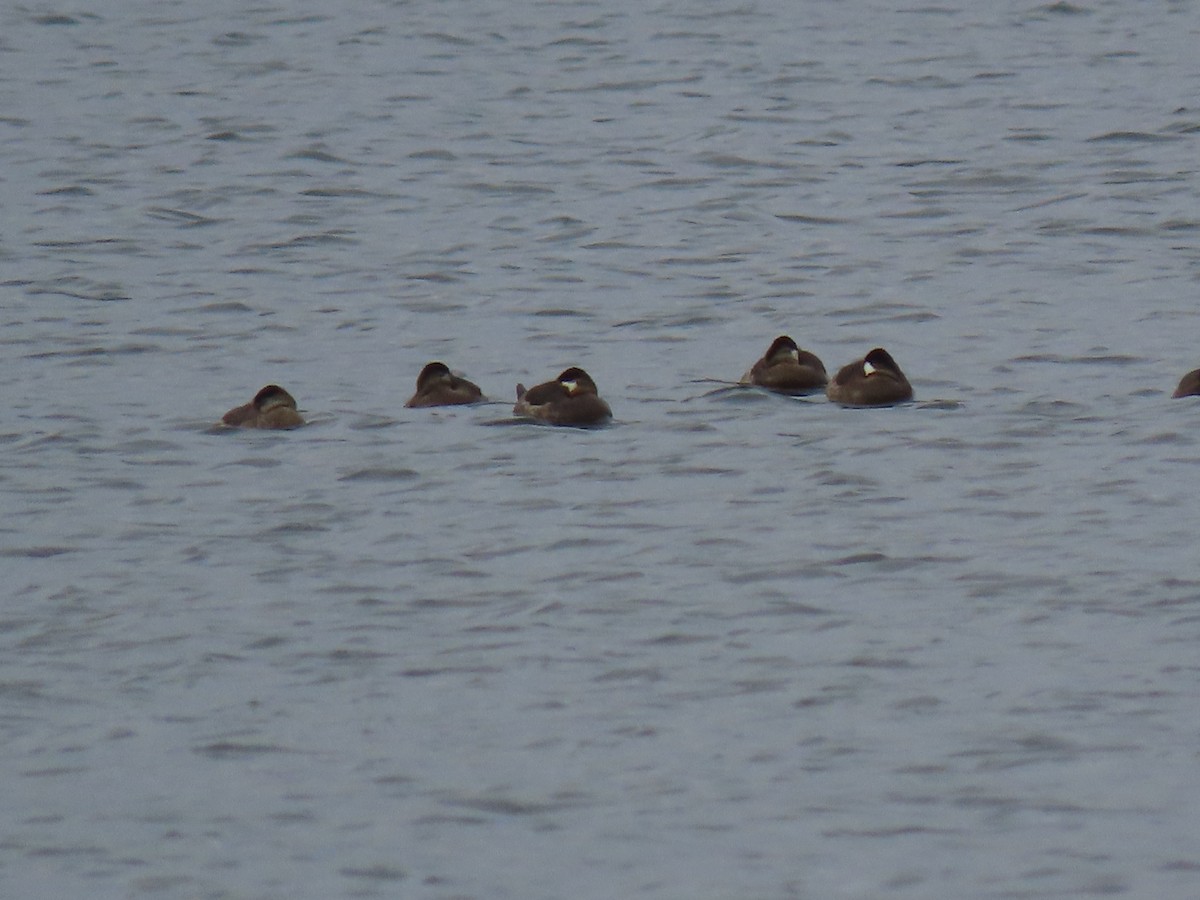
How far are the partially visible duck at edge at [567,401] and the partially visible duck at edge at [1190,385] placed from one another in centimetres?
380

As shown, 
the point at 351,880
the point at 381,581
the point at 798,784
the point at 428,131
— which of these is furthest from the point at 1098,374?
the point at 428,131

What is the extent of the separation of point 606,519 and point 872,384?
3.07m

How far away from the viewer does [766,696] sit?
10641mm

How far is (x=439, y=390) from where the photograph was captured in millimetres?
16422

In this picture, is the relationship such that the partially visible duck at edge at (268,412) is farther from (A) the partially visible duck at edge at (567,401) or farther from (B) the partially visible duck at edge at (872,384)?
(B) the partially visible duck at edge at (872,384)

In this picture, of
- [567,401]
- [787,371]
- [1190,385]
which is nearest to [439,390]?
[567,401]

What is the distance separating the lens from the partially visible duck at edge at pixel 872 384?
52.7 feet

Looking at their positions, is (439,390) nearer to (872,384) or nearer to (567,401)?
(567,401)

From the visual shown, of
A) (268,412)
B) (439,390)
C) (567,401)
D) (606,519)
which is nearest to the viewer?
(606,519)

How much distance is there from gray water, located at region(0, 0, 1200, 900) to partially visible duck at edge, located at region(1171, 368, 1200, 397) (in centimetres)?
7

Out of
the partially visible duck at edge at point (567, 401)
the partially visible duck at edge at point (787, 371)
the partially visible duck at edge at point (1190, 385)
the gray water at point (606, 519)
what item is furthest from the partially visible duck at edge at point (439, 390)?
the partially visible duck at edge at point (1190, 385)

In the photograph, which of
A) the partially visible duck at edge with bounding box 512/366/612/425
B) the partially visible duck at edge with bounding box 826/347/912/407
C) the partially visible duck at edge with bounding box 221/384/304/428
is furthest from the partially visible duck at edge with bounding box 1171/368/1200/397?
the partially visible duck at edge with bounding box 221/384/304/428

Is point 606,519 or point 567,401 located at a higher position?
point 567,401

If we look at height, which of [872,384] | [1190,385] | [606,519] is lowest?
[606,519]
